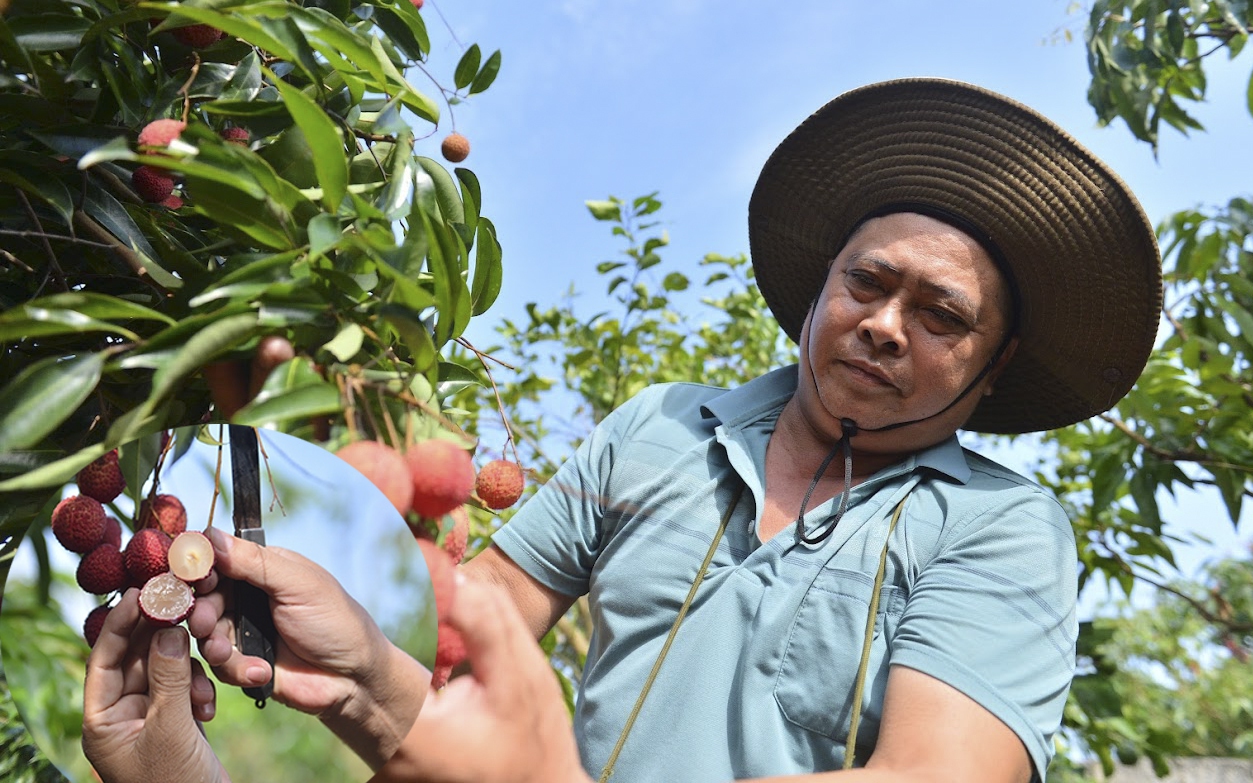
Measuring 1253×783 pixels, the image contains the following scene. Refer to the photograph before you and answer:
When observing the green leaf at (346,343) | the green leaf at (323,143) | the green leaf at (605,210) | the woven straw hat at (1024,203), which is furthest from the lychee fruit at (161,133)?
the green leaf at (605,210)

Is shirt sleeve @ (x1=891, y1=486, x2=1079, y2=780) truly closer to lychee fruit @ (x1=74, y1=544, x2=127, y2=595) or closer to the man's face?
the man's face

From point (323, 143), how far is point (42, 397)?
8.8 inches

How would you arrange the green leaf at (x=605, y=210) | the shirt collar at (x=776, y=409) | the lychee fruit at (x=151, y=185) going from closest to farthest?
the lychee fruit at (x=151, y=185) < the shirt collar at (x=776, y=409) < the green leaf at (x=605, y=210)

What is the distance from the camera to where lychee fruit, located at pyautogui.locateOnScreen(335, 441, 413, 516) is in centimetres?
58

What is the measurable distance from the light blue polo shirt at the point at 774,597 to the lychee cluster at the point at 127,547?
590 mm

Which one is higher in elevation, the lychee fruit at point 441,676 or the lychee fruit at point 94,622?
the lychee fruit at point 441,676

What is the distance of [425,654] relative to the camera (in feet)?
1.90

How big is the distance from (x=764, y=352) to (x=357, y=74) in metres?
2.76

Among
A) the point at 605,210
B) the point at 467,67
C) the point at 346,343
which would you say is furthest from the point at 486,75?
the point at 605,210

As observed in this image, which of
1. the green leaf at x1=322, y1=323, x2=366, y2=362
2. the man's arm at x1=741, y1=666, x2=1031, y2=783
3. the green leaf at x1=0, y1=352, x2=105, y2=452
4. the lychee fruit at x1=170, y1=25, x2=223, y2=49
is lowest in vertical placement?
the man's arm at x1=741, y1=666, x2=1031, y2=783

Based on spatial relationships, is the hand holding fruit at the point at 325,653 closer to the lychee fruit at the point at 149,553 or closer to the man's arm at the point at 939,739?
the lychee fruit at the point at 149,553

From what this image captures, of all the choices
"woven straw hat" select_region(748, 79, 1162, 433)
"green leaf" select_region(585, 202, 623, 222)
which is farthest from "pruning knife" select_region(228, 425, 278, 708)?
"green leaf" select_region(585, 202, 623, 222)

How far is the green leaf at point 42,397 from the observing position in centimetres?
57

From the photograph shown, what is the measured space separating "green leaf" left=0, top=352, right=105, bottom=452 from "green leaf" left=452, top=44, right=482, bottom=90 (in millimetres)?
600
